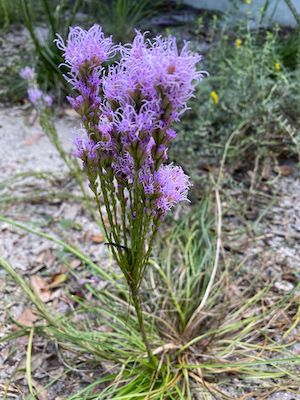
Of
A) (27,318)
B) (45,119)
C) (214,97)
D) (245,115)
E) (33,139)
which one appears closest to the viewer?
(27,318)

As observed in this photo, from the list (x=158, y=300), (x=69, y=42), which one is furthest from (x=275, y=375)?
(x=69, y=42)

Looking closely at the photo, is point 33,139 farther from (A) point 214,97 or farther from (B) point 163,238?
(B) point 163,238

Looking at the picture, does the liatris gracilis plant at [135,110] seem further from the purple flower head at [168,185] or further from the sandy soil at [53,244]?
the sandy soil at [53,244]

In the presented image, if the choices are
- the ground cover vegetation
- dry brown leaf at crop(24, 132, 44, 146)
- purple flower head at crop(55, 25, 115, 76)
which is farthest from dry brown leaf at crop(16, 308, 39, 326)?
dry brown leaf at crop(24, 132, 44, 146)

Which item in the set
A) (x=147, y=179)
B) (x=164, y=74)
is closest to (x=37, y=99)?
(x=147, y=179)

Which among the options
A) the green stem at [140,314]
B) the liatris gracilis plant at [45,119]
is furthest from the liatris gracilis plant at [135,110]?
the liatris gracilis plant at [45,119]

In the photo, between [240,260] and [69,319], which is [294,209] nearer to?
[240,260]
